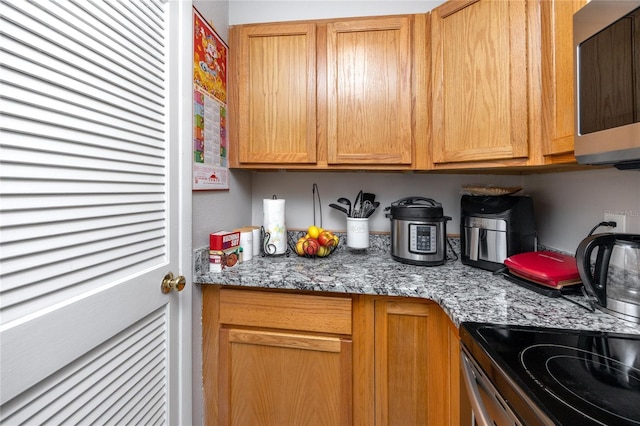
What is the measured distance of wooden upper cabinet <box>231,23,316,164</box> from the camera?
1.39 meters

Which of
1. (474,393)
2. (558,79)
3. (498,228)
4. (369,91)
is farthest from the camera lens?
(369,91)

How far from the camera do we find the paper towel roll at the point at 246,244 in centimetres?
136

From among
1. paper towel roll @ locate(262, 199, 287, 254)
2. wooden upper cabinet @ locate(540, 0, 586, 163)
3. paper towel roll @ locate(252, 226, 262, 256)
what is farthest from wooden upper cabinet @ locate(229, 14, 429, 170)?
wooden upper cabinet @ locate(540, 0, 586, 163)

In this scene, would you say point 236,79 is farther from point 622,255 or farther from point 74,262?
point 622,255

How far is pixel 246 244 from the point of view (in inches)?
54.2

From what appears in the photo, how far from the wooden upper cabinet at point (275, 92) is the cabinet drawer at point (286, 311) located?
0.66m

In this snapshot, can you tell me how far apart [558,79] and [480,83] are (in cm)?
27

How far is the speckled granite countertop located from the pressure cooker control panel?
0.29 ft

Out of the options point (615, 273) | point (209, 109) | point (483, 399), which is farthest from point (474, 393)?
point (209, 109)

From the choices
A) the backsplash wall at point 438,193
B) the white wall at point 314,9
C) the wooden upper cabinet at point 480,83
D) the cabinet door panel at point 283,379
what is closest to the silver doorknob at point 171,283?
the cabinet door panel at point 283,379

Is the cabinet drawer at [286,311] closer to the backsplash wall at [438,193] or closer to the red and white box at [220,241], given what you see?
the red and white box at [220,241]

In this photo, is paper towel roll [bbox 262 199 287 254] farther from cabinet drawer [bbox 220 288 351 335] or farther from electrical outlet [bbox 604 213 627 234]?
electrical outlet [bbox 604 213 627 234]

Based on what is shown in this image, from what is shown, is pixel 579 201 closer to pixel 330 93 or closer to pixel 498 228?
pixel 498 228

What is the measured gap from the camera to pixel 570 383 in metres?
0.55
